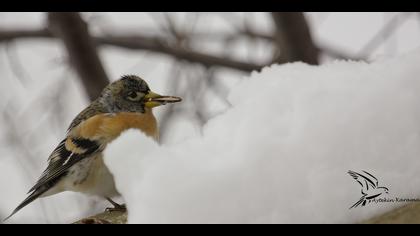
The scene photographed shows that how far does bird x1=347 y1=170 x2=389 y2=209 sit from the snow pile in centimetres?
1

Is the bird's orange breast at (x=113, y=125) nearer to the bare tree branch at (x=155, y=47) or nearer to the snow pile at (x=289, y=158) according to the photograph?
the bare tree branch at (x=155, y=47)

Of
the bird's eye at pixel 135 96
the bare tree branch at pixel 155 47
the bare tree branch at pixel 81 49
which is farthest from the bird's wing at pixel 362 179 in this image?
the bare tree branch at pixel 155 47

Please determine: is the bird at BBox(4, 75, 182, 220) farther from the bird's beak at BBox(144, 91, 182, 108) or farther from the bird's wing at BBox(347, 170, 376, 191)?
the bird's wing at BBox(347, 170, 376, 191)

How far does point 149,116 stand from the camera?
341 centimetres

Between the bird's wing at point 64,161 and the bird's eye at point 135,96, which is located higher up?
the bird's eye at point 135,96

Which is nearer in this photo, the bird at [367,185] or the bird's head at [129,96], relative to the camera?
the bird at [367,185]

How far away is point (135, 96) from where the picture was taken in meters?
3.53

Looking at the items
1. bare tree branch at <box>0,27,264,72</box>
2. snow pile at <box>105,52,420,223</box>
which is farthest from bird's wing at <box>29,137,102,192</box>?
bare tree branch at <box>0,27,264,72</box>

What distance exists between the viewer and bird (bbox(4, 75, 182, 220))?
3053 millimetres

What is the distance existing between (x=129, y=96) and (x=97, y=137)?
46 cm

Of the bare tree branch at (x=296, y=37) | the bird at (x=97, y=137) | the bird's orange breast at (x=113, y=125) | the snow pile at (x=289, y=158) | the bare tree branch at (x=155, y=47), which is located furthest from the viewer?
the bare tree branch at (x=155, y=47)

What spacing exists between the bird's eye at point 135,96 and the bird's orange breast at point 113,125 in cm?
10

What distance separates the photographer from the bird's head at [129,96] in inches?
137
